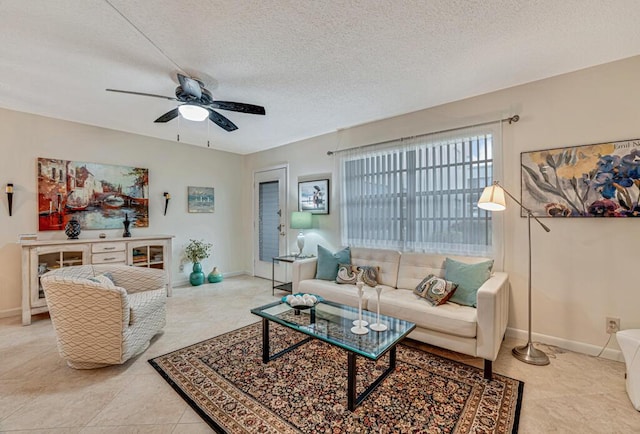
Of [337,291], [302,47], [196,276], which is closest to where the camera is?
[302,47]

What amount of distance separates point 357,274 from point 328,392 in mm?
1579

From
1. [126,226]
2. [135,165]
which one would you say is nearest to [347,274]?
[126,226]

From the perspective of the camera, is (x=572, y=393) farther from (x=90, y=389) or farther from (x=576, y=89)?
(x=90, y=389)

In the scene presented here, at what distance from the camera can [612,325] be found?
7.76ft

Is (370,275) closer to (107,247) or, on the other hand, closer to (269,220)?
(269,220)

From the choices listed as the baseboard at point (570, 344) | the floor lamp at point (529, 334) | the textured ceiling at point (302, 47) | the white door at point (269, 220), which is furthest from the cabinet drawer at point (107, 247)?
the baseboard at point (570, 344)

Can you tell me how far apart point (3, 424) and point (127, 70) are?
270 centimetres

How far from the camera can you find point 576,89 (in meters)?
2.52

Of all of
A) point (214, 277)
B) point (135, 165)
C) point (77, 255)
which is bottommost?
point (214, 277)

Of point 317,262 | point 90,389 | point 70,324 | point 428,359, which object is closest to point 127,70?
point 70,324

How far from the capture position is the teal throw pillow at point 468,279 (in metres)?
2.56

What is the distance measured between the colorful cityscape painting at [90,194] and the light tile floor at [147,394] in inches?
61.4

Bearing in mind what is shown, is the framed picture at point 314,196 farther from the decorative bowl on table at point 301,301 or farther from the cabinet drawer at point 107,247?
the cabinet drawer at point 107,247

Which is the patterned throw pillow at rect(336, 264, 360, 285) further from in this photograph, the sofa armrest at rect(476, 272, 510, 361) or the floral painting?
the floral painting
